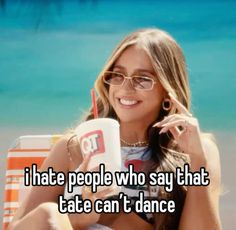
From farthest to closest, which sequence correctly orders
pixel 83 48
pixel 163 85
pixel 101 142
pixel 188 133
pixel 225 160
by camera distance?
pixel 83 48, pixel 225 160, pixel 163 85, pixel 188 133, pixel 101 142

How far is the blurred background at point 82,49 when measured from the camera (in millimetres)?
2443

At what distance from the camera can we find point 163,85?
1515 mm

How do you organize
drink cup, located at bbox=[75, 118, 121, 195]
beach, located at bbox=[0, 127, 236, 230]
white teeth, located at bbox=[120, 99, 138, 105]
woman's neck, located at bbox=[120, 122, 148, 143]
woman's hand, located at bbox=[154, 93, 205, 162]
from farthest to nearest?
beach, located at bbox=[0, 127, 236, 230] < woman's neck, located at bbox=[120, 122, 148, 143] < white teeth, located at bbox=[120, 99, 138, 105] < woman's hand, located at bbox=[154, 93, 205, 162] < drink cup, located at bbox=[75, 118, 121, 195]

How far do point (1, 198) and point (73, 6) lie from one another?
91 cm

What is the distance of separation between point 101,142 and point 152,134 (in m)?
0.38

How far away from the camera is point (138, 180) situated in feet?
5.00

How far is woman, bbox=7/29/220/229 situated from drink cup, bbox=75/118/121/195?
16cm

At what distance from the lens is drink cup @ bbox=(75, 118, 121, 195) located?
127 centimetres

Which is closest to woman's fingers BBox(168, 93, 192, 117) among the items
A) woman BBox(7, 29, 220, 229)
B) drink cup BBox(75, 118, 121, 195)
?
woman BBox(7, 29, 220, 229)

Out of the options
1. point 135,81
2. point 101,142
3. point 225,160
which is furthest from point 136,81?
point 225,160

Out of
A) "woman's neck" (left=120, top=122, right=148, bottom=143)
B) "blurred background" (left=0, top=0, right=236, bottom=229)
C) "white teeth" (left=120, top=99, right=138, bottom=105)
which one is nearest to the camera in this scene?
"white teeth" (left=120, top=99, right=138, bottom=105)

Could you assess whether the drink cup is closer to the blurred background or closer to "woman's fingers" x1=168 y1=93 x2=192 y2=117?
"woman's fingers" x1=168 y1=93 x2=192 y2=117

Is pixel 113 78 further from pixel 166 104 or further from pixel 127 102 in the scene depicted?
pixel 166 104

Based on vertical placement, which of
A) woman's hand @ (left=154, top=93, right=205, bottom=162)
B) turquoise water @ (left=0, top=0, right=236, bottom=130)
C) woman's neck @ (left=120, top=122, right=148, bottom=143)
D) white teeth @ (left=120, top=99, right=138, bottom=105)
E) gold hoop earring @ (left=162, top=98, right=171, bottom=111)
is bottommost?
woman's hand @ (left=154, top=93, right=205, bottom=162)
